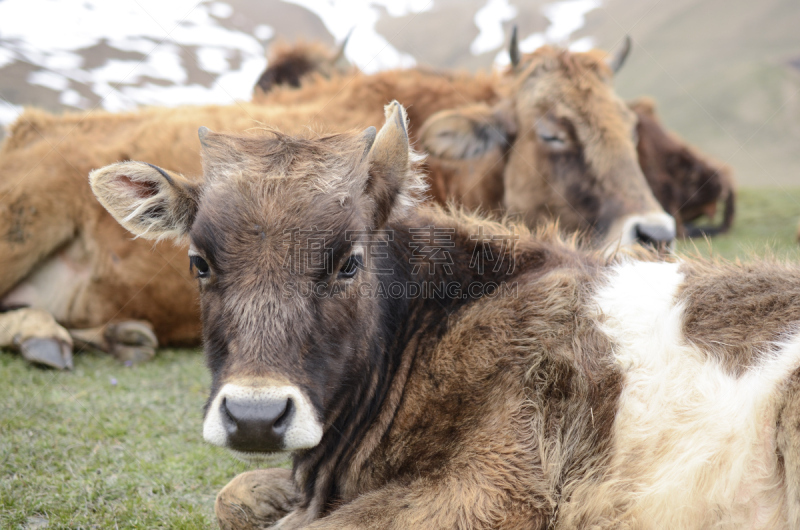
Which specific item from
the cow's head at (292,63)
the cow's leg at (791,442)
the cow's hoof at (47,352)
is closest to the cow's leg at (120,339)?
the cow's hoof at (47,352)

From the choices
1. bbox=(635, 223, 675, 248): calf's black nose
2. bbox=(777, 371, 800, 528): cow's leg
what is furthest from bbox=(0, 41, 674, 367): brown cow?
bbox=(777, 371, 800, 528): cow's leg

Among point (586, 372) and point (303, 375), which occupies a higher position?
point (586, 372)

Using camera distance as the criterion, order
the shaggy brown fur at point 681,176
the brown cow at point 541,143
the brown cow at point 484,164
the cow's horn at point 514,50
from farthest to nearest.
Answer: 1. the shaggy brown fur at point 681,176
2. the brown cow at point 484,164
3. the cow's horn at point 514,50
4. the brown cow at point 541,143

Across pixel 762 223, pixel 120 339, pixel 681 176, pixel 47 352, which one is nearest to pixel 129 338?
pixel 120 339

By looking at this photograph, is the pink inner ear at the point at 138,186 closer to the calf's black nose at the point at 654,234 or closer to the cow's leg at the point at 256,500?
the cow's leg at the point at 256,500

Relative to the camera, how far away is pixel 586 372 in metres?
2.92

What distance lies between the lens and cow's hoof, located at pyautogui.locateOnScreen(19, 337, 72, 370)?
5941 mm

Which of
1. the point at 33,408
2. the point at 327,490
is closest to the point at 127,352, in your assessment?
the point at 33,408

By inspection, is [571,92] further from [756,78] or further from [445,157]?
[756,78]

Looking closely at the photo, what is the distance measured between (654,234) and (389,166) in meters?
3.90

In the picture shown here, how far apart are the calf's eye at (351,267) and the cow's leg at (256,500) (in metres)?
1.30

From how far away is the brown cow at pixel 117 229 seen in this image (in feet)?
21.7

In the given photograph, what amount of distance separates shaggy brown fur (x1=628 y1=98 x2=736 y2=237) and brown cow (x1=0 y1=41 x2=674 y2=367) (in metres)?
4.58

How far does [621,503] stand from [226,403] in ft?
5.72
